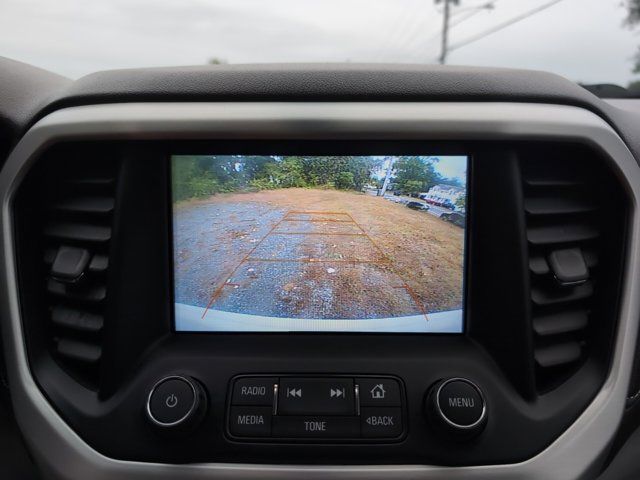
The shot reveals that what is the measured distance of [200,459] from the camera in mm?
1196

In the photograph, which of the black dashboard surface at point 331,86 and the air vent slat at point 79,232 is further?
the air vent slat at point 79,232

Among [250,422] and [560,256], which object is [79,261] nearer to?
[250,422]

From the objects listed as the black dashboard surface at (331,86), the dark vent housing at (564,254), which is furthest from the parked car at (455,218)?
the black dashboard surface at (331,86)

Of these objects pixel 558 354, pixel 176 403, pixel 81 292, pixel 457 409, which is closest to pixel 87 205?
pixel 81 292

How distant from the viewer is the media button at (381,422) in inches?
46.6

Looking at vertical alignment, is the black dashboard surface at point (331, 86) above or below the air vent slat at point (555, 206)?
above

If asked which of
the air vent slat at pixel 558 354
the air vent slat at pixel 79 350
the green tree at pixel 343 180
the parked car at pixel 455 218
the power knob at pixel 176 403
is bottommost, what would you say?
the power knob at pixel 176 403

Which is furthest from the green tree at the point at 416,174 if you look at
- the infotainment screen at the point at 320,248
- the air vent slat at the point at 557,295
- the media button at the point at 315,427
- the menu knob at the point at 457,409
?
the media button at the point at 315,427

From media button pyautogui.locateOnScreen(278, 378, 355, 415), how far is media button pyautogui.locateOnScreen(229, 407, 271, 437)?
38 millimetres

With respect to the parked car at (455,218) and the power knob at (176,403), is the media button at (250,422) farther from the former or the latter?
the parked car at (455,218)

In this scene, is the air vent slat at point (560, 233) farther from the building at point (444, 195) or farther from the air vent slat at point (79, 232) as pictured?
the air vent slat at point (79, 232)

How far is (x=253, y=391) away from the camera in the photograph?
121cm

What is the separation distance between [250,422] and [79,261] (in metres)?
0.57

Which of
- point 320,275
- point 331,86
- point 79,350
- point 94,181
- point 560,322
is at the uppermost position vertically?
point 331,86
